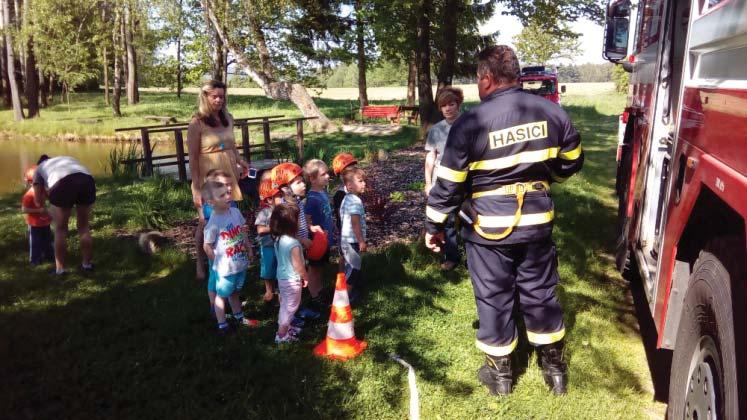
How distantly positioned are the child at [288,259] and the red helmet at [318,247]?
37 cm

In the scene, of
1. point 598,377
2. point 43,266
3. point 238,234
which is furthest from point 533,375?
point 43,266

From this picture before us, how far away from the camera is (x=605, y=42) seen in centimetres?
595

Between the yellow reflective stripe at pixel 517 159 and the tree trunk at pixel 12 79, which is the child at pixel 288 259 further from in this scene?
the tree trunk at pixel 12 79

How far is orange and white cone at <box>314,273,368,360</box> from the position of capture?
3.76 m

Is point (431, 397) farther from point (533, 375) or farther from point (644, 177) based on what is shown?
point (644, 177)

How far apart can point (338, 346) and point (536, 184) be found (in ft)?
5.75

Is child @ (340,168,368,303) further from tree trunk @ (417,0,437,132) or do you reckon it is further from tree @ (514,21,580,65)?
tree @ (514,21,580,65)

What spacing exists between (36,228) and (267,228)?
321 cm

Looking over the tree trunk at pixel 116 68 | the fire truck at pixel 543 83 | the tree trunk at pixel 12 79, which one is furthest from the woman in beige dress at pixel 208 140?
the tree trunk at pixel 12 79

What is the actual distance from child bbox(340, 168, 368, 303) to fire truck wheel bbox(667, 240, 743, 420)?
2411mm

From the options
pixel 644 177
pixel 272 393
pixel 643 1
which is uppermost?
pixel 643 1

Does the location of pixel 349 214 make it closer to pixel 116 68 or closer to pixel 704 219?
pixel 704 219

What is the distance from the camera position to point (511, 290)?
325 cm

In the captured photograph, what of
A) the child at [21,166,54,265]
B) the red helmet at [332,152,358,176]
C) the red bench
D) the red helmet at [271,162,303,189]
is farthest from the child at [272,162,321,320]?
the red bench
